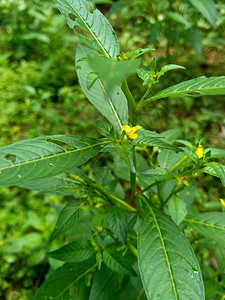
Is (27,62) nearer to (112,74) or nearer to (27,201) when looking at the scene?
(27,201)

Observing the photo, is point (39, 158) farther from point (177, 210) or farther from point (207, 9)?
point (207, 9)

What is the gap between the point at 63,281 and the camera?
36.2 inches

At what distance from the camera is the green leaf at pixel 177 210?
0.75m

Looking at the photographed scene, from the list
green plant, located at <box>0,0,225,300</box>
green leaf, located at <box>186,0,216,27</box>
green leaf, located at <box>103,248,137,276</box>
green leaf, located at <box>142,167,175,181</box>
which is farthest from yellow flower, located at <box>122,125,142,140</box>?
green leaf, located at <box>186,0,216,27</box>

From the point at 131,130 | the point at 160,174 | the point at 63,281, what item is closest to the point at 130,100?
the point at 131,130

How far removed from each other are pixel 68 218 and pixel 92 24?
0.52 meters

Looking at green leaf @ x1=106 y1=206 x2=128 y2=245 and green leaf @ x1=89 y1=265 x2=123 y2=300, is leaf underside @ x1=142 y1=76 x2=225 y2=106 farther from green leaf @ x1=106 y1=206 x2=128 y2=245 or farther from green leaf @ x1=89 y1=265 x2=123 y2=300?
green leaf @ x1=89 y1=265 x2=123 y2=300

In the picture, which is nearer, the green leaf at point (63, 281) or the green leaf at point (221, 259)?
the green leaf at point (221, 259)

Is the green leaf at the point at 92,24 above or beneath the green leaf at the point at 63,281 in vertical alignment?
above

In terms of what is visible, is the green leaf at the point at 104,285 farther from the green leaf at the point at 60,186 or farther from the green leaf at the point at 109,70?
the green leaf at the point at 109,70

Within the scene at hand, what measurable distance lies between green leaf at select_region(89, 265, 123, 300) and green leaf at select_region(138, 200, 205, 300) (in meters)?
0.26

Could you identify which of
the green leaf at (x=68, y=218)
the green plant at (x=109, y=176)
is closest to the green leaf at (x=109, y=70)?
the green plant at (x=109, y=176)

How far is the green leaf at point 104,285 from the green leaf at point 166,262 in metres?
0.26

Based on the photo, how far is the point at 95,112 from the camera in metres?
2.32
